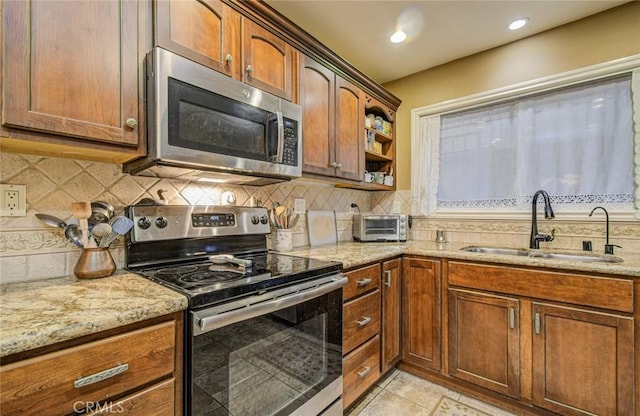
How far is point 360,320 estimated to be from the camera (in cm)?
171

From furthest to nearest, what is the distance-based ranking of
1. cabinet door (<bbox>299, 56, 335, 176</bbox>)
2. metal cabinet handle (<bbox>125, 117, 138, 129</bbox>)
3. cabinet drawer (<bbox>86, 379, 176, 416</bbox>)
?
cabinet door (<bbox>299, 56, 335, 176</bbox>) → metal cabinet handle (<bbox>125, 117, 138, 129</bbox>) → cabinet drawer (<bbox>86, 379, 176, 416</bbox>)

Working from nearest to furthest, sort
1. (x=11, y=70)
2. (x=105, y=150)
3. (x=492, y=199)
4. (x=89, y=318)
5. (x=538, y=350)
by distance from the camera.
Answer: (x=89, y=318), (x=11, y=70), (x=105, y=150), (x=538, y=350), (x=492, y=199)

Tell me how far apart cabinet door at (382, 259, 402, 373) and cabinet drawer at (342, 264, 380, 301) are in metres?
0.09

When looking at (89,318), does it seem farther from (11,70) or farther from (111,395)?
(11,70)

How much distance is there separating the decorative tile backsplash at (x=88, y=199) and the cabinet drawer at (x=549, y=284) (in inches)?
24.7

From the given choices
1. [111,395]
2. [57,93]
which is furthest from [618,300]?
[57,93]

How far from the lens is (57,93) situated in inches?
37.6

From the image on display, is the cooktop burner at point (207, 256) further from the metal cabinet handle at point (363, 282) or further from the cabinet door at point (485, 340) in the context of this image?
→ the cabinet door at point (485, 340)

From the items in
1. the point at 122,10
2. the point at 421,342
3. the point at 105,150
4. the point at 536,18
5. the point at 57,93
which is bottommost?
the point at 421,342

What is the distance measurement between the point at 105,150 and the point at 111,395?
80 cm

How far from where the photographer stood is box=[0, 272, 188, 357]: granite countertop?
0.66 meters

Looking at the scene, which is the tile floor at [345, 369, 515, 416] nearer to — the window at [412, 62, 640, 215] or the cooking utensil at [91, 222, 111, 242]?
the window at [412, 62, 640, 215]

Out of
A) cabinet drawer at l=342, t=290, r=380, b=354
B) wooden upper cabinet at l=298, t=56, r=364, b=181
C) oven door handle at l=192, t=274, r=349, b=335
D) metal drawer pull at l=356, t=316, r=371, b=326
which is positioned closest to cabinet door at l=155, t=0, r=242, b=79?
wooden upper cabinet at l=298, t=56, r=364, b=181

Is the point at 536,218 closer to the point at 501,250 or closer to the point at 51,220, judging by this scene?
the point at 501,250
